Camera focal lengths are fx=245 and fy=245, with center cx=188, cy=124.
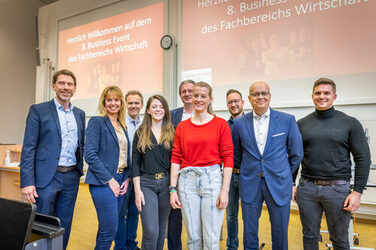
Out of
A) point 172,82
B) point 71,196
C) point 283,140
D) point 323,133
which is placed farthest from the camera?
point 172,82

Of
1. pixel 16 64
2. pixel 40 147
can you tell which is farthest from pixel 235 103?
pixel 16 64

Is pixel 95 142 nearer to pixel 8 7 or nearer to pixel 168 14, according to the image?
pixel 168 14

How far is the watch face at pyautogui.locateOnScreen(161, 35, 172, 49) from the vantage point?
4.88 metres

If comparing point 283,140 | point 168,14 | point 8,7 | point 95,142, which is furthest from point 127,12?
point 283,140

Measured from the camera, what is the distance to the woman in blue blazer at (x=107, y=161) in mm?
1781

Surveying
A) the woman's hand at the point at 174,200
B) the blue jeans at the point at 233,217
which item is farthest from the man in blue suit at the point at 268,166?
the blue jeans at the point at 233,217

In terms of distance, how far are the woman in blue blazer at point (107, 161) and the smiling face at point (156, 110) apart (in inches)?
12.9

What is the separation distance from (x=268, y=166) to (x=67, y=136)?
62.1 inches

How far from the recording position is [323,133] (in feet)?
5.96

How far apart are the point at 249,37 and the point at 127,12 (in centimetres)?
300

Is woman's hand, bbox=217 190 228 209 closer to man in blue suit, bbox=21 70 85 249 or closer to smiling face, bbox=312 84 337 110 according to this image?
smiling face, bbox=312 84 337 110

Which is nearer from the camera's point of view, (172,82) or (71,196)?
(71,196)

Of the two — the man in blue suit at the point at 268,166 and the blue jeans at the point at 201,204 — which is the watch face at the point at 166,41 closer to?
the man in blue suit at the point at 268,166

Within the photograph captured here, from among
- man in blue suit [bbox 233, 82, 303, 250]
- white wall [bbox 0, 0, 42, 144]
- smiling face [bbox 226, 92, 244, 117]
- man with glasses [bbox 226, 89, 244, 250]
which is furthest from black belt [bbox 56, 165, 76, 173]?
white wall [bbox 0, 0, 42, 144]
